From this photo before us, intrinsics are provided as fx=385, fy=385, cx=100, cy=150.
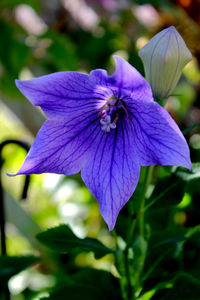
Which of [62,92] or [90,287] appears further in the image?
[90,287]

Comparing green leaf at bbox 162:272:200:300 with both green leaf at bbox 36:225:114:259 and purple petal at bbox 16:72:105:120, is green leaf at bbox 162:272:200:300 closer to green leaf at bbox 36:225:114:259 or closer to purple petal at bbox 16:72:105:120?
green leaf at bbox 36:225:114:259

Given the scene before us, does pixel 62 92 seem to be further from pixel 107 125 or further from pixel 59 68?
pixel 59 68

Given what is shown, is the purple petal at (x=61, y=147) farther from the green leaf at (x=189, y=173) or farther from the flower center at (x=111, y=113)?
the green leaf at (x=189, y=173)

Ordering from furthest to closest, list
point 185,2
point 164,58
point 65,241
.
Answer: point 185,2
point 65,241
point 164,58

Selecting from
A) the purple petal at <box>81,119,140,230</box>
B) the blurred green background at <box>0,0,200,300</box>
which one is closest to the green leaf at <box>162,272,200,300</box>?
the purple petal at <box>81,119,140,230</box>

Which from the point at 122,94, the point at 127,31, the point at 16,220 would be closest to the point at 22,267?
the point at 122,94

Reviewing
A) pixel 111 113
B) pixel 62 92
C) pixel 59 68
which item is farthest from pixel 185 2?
pixel 62 92

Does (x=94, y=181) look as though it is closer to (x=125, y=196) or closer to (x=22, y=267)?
(x=125, y=196)
